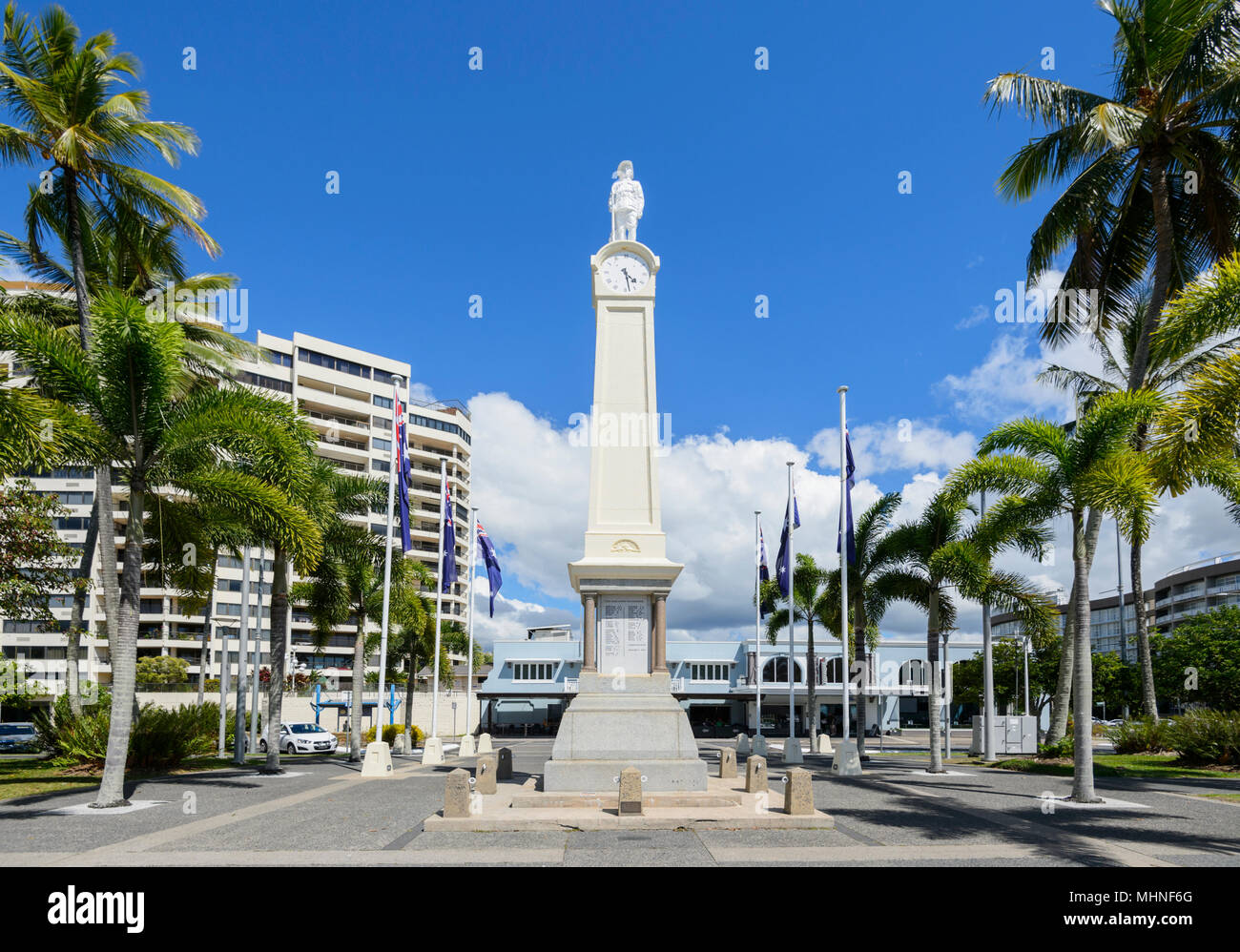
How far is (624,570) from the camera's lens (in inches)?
752

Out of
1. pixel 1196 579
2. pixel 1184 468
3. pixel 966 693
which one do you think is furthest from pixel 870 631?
pixel 1196 579

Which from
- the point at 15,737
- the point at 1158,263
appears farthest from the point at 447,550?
the point at 15,737

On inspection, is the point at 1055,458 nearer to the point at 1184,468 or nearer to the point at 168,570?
the point at 1184,468

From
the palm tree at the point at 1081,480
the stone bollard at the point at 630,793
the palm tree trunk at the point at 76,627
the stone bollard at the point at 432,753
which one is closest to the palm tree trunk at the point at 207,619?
the palm tree trunk at the point at 76,627

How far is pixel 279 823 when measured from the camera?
1553 cm

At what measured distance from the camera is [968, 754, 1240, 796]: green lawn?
23000 millimetres

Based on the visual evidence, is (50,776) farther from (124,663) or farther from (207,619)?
(207,619)

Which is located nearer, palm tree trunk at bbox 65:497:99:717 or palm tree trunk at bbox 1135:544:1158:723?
palm tree trunk at bbox 65:497:99:717

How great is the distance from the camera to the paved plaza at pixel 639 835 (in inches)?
469

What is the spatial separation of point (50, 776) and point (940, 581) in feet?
82.8

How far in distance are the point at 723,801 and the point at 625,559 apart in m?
5.29

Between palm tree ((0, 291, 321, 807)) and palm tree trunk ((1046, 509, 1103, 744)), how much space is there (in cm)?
1591

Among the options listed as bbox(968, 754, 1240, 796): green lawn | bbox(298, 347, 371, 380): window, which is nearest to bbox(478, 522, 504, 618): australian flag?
bbox(968, 754, 1240, 796): green lawn

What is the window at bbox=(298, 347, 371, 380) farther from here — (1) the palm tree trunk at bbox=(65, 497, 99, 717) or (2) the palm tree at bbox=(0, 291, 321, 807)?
(2) the palm tree at bbox=(0, 291, 321, 807)
